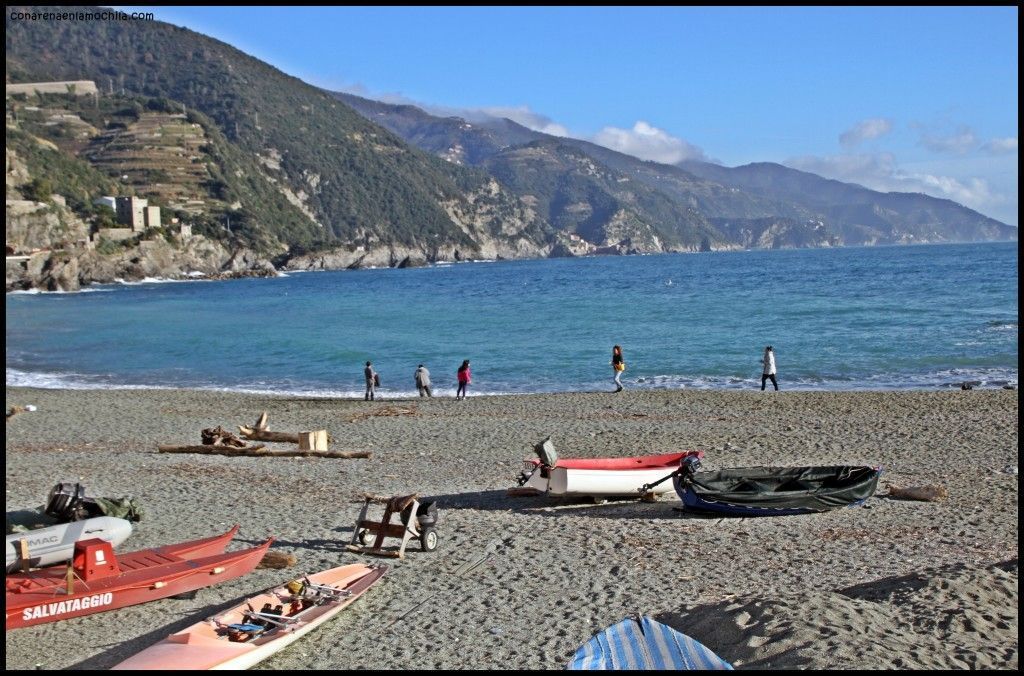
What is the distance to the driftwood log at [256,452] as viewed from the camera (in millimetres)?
18094

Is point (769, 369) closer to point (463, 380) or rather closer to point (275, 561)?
point (463, 380)

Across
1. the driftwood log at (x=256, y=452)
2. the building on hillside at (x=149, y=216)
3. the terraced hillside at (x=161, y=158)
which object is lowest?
the driftwood log at (x=256, y=452)

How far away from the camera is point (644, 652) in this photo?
638 cm

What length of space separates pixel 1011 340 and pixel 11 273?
88794 millimetres

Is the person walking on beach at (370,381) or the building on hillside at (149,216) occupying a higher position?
the building on hillside at (149,216)

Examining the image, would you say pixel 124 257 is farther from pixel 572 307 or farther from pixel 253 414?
pixel 253 414

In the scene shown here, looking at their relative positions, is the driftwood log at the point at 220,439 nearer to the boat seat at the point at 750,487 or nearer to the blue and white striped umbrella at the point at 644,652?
the boat seat at the point at 750,487

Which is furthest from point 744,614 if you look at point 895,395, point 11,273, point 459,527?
point 11,273

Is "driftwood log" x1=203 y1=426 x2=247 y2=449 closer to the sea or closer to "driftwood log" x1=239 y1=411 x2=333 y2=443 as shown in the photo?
"driftwood log" x1=239 y1=411 x2=333 y2=443

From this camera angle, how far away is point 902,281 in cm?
8156

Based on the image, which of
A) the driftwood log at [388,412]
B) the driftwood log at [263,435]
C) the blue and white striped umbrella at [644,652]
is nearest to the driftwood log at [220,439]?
the driftwood log at [263,435]

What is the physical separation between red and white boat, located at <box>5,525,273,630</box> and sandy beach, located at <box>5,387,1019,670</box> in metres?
0.14

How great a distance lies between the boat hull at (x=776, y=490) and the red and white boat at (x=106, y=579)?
6066mm

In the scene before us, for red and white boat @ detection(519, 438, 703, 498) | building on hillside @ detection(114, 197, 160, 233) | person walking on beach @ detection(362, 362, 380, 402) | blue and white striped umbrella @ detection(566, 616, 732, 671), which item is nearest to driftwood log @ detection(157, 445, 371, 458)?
red and white boat @ detection(519, 438, 703, 498)
